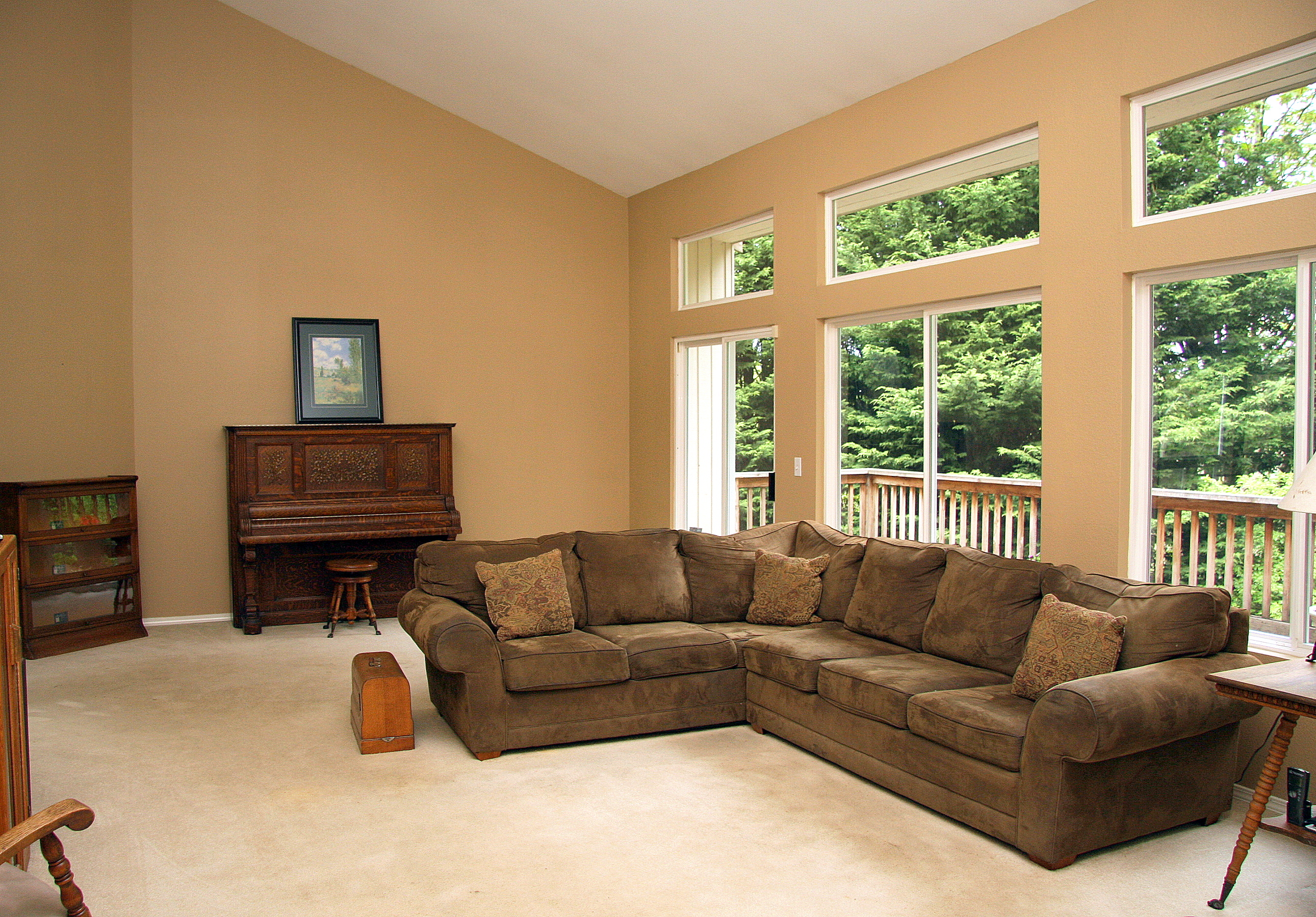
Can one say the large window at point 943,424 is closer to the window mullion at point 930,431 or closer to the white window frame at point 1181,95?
the window mullion at point 930,431

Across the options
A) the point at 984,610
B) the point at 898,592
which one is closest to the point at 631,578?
the point at 898,592

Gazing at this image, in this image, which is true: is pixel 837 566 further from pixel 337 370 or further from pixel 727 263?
pixel 337 370

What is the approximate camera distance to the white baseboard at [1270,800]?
11.7 ft

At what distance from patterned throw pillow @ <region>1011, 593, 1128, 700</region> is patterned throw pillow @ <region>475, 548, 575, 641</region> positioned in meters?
2.08

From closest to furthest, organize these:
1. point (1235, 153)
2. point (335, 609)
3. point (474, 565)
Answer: point (1235, 153) < point (474, 565) < point (335, 609)

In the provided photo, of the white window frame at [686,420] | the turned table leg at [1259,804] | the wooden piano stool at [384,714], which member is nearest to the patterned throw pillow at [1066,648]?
the turned table leg at [1259,804]

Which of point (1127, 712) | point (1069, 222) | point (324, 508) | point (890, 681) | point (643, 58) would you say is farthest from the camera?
point (324, 508)

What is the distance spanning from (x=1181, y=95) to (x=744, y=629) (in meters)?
3.11

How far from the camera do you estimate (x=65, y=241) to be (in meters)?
6.37

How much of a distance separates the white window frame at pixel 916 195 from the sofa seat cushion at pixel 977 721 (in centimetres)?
233

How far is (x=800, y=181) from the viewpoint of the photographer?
6.16 metres

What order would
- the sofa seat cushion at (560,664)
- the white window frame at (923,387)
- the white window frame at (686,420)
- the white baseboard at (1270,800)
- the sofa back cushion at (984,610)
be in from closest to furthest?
the white baseboard at (1270,800), the sofa back cushion at (984,610), the sofa seat cushion at (560,664), the white window frame at (923,387), the white window frame at (686,420)

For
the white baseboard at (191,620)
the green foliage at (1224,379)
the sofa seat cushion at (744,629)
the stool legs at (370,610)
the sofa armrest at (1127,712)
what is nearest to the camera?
the sofa armrest at (1127,712)

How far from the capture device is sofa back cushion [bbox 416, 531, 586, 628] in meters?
4.70
